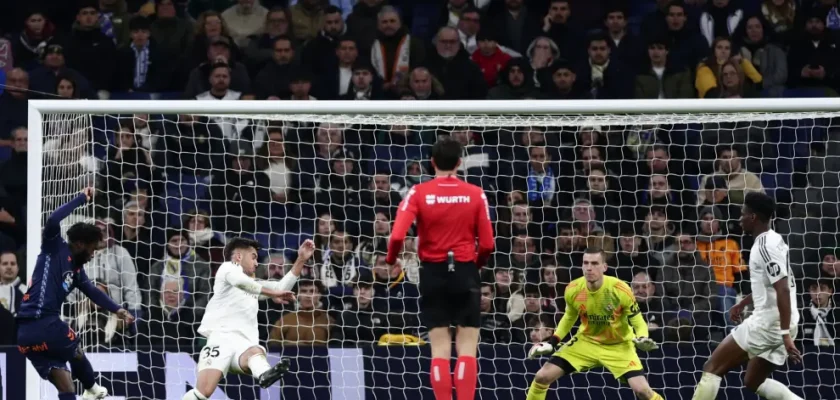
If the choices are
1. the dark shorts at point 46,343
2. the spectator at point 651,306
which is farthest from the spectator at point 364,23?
the dark shorts at point 46,343

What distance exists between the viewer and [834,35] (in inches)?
600

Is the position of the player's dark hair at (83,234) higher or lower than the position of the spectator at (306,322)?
higher

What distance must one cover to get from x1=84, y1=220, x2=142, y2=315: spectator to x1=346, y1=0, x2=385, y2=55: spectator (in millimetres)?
3448

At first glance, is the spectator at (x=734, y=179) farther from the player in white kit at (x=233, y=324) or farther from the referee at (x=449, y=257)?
the referee at (x=449, y=257)

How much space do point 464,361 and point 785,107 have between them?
12.0 feet

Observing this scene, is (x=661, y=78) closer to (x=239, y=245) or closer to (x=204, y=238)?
(x=204, y=238)

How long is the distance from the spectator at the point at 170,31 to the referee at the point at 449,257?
21.2 ft

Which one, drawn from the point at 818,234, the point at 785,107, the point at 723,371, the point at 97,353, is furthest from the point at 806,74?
the point at 97,353

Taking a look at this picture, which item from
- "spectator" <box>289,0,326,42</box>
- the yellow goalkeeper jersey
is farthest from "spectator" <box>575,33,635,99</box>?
the yellow goalkeeper jersey

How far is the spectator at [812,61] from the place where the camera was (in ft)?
48.7

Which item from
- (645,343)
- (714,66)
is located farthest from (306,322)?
(714,66)

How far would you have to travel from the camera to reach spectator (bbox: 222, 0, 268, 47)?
15.1 meters

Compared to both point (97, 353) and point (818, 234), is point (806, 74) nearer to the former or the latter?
point (818, 234)

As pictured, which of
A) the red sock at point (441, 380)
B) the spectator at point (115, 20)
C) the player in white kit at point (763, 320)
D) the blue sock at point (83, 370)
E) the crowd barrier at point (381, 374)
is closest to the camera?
the red sock at point (441, 380)
